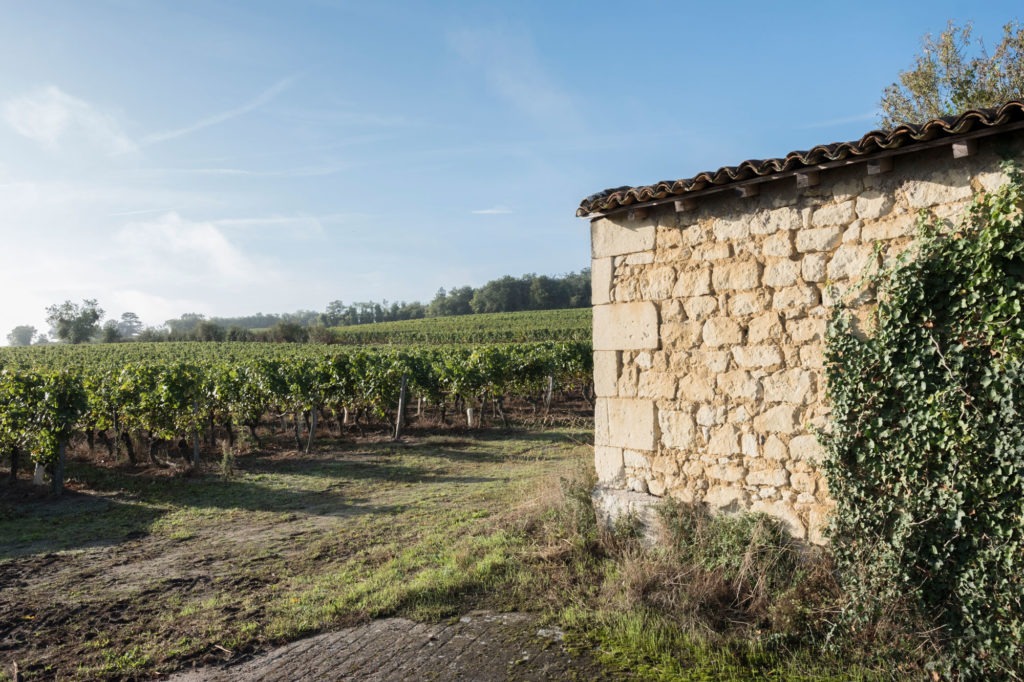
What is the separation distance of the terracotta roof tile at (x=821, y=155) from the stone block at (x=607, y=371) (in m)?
1.29

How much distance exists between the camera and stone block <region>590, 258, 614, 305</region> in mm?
5695

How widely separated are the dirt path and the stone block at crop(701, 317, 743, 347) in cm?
247

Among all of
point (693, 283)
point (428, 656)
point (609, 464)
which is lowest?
point (428, 656)

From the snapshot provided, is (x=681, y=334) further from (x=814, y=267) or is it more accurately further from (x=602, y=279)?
(x=814, y=267)

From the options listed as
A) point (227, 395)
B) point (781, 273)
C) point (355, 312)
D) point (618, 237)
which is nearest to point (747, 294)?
point (781, 273)

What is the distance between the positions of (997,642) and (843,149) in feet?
9.93

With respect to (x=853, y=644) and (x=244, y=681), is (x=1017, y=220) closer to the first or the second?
(x=853, y=644)

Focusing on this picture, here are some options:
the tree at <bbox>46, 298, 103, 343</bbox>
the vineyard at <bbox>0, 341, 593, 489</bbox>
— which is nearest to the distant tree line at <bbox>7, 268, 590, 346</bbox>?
the tree at <bbox>46, 298, 103, 343</bbox>

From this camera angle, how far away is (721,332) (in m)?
4.94

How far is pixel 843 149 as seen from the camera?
13.4ft

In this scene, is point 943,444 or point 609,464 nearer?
point 943,444

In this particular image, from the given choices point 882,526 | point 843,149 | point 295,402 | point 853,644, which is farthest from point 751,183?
point 295,402

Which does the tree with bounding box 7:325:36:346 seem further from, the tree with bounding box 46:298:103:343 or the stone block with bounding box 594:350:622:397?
the stone block with bounding box 594:350:622:397

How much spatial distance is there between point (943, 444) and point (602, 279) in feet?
9.52
